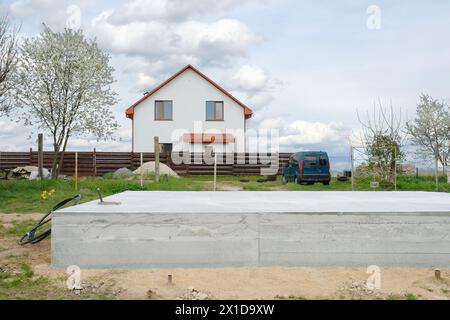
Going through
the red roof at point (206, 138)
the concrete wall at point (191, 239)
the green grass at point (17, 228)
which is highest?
the red roof at point (206, 138)

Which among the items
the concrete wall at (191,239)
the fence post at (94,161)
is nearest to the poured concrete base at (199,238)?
the concrete wall at (191,239)

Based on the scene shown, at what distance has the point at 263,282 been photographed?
19.1 ft

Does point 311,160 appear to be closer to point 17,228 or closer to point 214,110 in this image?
point 214,110

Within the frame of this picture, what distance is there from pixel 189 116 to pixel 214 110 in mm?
1840

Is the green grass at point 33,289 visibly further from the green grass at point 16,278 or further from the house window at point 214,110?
the house window at point 214,110

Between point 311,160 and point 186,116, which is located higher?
point 186,116

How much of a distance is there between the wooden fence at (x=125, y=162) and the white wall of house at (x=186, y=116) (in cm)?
186

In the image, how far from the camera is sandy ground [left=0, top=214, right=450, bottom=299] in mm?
5445

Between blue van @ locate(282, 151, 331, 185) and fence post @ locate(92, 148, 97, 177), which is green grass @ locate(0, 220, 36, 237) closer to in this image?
blue van @ locate(282, 151, 331, 185)

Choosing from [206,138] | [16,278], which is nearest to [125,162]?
[206,138]

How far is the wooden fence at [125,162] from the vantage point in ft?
94.0
